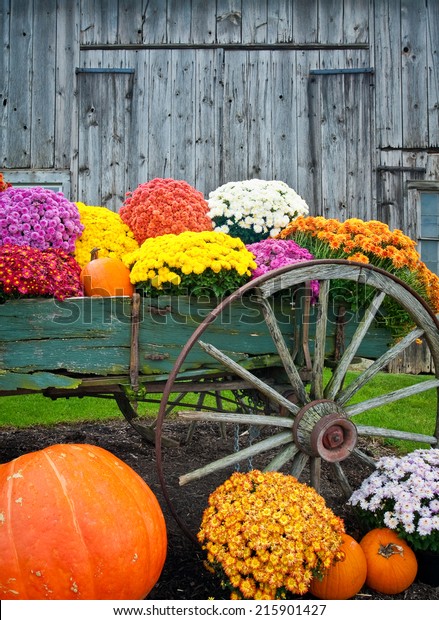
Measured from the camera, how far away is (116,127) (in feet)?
22.9

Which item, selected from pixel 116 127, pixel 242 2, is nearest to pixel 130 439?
pixel 116 127

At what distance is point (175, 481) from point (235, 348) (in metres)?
1.28

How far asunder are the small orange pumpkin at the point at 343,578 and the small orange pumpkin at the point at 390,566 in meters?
0.09

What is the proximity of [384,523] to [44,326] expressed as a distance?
1.89 m

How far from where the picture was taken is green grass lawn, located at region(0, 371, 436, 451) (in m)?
5.37

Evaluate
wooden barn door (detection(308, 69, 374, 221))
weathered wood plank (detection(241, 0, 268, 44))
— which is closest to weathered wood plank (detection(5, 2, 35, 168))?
weathered wood plank (detection(241, 0, 268, 44))

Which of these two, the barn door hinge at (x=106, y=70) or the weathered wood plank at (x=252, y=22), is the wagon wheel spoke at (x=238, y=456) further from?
the weathered wood plank at (x=252, y=22)

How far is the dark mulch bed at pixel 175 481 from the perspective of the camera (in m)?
2.65

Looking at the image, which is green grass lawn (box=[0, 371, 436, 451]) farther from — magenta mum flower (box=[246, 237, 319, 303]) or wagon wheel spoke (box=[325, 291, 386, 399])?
magenta mum flower (box=[246, 237, 319, 303])

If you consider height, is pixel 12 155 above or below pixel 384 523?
above

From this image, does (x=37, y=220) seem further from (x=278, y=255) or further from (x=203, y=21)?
(x=203, y=21)

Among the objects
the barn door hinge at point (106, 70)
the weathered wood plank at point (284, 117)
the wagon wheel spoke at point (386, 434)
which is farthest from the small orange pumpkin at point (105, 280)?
the barn door hinge at point (106, 70)

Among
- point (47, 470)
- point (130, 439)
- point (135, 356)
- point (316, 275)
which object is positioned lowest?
point (130, 439)

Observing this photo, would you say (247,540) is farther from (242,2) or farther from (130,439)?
(242,2)
